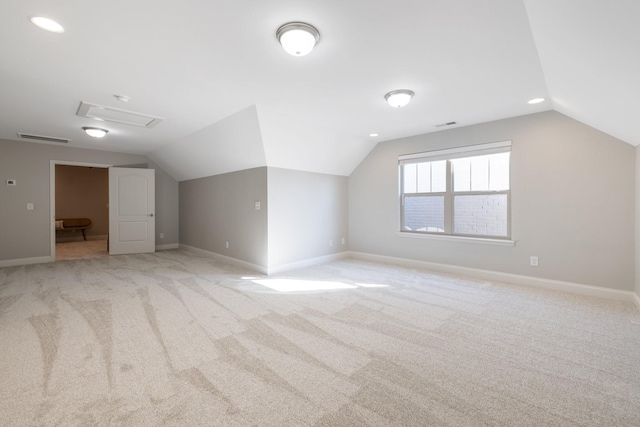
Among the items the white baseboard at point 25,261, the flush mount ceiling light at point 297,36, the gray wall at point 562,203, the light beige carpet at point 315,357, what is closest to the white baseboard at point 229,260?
the light beige carpet at point 315,357

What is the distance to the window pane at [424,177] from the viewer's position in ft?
16.5

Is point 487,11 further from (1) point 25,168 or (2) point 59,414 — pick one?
(1) point 25,168

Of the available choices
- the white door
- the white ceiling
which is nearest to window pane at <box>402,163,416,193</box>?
the white ceiling

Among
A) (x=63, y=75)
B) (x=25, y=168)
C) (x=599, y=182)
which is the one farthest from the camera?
(x=25, y=168)

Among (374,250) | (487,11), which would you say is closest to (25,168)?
(374,250)

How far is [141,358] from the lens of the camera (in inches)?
82.0

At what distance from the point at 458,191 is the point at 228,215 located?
4334mm

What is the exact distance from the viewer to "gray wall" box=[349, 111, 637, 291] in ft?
10.8

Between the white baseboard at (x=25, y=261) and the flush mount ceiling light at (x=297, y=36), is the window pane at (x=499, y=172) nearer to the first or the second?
the flush mount ceiling light at (x=297, y=36)

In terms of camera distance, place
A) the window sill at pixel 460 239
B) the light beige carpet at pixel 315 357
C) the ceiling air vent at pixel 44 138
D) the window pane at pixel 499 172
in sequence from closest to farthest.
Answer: the light beige carpet at pixel 315 357 < the window sill at pixel 460 239 < the window pane at pixel 499 172 < the ceiling air vent at pixel 44 138

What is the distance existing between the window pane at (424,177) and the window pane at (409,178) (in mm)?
113

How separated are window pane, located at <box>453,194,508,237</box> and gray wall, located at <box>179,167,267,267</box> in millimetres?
3298

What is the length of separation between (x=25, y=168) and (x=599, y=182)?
949 cm

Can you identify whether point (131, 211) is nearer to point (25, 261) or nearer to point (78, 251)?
point (78, 251)
